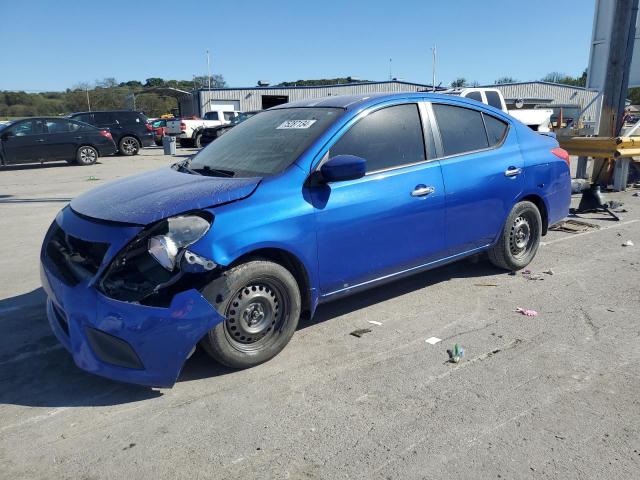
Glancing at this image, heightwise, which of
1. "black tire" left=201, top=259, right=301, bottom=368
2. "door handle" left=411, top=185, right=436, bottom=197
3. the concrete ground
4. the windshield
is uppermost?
the windshield

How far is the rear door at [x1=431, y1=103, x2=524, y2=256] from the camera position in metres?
4.32

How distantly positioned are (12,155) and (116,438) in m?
16.2

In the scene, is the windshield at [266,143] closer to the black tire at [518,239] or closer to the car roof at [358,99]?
the car roof at [358,99]

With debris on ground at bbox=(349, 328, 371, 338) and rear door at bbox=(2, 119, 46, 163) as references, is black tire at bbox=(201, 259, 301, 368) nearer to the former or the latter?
debris on ground at bbox=(349, 328, 371, 338)

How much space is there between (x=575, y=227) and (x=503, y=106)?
9839 millimetres

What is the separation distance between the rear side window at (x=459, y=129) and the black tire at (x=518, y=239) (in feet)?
2.64

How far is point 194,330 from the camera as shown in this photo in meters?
2.93

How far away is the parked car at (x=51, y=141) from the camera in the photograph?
15945 mm

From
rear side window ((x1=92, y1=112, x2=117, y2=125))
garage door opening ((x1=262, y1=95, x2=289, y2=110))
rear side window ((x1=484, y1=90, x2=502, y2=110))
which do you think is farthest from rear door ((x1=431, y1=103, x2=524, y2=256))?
garage door opening ((x1=262, y1=95, x2=289, y2=110))

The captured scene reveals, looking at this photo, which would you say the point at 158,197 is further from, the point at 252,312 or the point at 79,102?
the point at 79,102

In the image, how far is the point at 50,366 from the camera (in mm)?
3461

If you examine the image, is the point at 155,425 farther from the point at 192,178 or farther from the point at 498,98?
the point at 498,98

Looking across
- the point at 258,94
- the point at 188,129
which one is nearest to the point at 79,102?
the point at 258,94

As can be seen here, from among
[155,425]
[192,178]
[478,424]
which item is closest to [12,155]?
[192,178]
